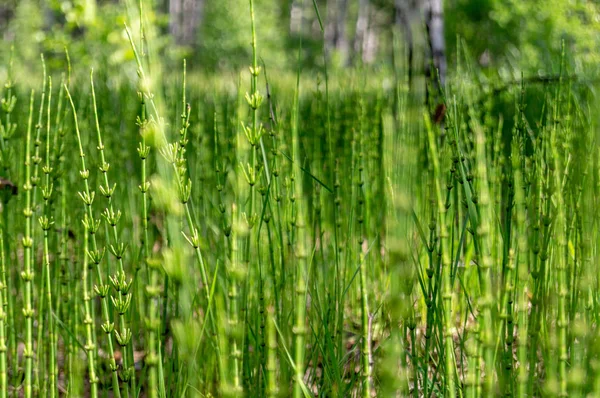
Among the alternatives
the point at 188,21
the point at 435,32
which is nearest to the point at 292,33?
the point at 188,21

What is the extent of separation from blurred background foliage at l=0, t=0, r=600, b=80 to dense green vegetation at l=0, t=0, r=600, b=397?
8.9 inches

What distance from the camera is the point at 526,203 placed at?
1102 millimetres

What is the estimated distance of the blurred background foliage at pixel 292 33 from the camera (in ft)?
9.46

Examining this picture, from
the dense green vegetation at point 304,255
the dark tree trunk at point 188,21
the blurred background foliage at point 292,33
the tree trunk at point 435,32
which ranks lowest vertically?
the dense green vegetation at point 304,255

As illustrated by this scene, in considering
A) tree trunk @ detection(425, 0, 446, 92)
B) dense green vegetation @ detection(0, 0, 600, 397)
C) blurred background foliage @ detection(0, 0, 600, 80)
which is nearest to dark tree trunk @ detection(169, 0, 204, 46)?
blurred background foliage @ detection(0, 0, 600, 80)

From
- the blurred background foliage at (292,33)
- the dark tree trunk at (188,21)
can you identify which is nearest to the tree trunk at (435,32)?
the blurred background foliage at (292,33)

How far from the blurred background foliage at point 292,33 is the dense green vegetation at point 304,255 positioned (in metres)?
0.23

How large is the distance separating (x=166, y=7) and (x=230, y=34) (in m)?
7.54

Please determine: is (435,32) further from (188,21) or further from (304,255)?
(188,21)

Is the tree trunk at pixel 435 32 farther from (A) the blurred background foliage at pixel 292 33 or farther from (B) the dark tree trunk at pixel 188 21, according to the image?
(B) the dark tree trunk at pixel 188 21

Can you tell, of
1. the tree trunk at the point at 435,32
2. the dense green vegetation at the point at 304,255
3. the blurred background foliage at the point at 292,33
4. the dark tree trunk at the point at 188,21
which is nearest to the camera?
the dense green vegetation at the point at 304,255

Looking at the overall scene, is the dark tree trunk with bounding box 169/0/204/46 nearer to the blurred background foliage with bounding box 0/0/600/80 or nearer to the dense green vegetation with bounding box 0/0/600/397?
the blurred background foliage with bounding box 0/0/600/80

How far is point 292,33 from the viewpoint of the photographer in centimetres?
1720

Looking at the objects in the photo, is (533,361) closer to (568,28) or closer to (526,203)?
(526,203)
